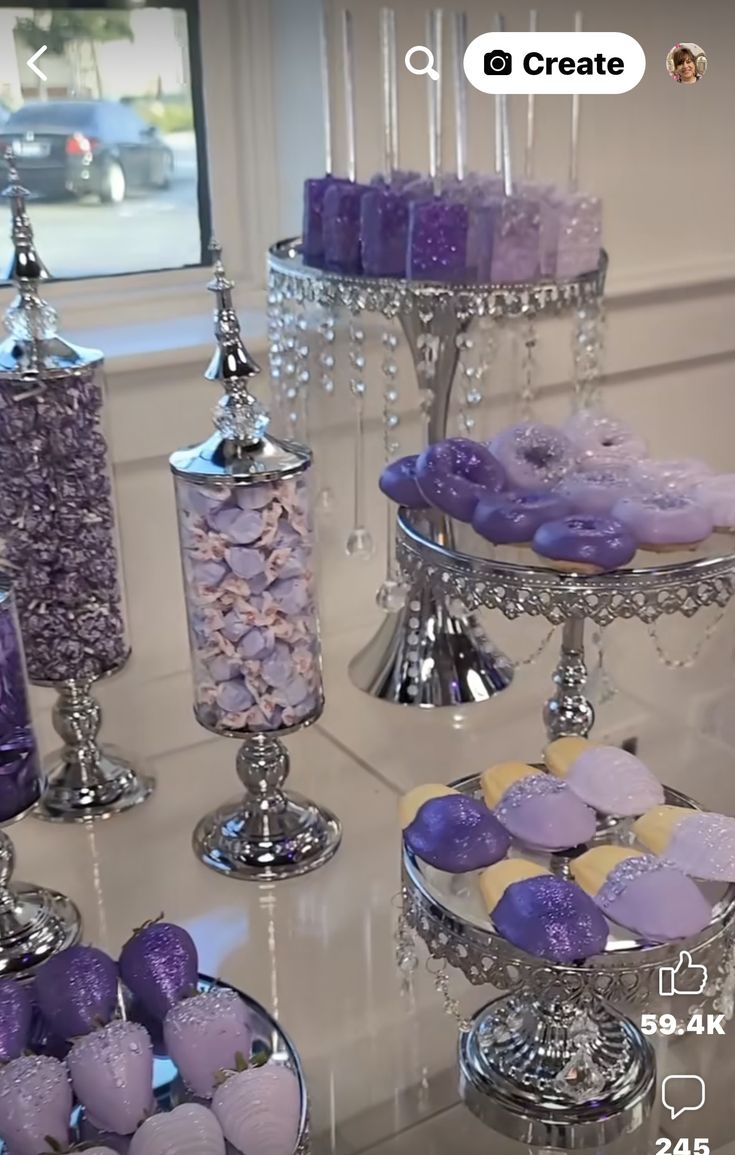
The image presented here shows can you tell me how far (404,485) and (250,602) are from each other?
5.5 inches

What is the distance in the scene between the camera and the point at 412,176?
42.3 inches

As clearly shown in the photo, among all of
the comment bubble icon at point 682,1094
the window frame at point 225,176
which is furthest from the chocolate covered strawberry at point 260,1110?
the window frame at point 225,176

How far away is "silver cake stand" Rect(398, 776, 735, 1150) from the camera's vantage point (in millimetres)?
597

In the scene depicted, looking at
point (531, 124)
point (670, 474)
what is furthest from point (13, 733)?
point (531, 124)

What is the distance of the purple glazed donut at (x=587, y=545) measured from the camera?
2.40 ft

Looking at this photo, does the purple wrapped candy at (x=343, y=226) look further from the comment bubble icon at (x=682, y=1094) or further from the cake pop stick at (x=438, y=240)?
the comment bubble icon at (x=682, y=1094)

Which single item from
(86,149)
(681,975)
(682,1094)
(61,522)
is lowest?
(682,1094)

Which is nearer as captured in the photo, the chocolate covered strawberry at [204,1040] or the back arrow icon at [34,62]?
the chocolate covered strawberry at [204,1040]

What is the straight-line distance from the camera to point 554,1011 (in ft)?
2.22

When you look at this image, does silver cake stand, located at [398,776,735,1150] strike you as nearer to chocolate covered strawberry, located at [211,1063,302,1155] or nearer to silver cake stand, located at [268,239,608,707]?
chocolate covered strawberry, located at [211,1063,302,1155]

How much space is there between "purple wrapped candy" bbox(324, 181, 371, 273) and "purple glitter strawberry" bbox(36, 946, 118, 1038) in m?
0.58

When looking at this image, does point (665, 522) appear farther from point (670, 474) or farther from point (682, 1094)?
point (682, 1094)

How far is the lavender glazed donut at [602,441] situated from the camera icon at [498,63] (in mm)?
395

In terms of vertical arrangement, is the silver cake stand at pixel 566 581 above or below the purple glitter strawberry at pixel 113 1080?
above
